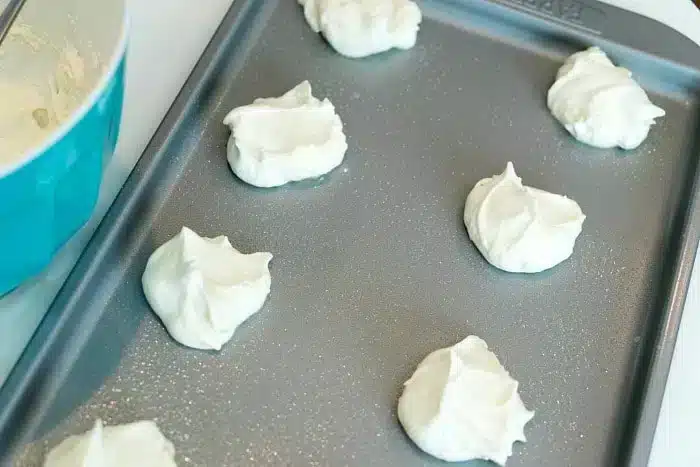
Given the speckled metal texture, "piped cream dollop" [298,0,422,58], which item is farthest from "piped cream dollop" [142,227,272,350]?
"piped cream dollop" [298,0,422,58]

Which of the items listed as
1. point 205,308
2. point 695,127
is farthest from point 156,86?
point 695,127

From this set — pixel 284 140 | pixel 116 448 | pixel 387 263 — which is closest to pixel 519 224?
pixel 387 263

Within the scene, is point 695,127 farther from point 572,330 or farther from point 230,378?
point 230,378

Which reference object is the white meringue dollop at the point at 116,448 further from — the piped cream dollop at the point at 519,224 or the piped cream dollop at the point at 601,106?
the piped cream dollop at the point at 601,106

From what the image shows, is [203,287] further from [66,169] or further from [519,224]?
[519,224]

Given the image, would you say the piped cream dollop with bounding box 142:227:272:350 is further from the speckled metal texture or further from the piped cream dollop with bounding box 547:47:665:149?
the piped cream dollop with bounding box 547:47:665:149

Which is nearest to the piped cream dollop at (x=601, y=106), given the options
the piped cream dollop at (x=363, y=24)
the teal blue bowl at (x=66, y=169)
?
the piped cream dollop at (x=363, y=24)
